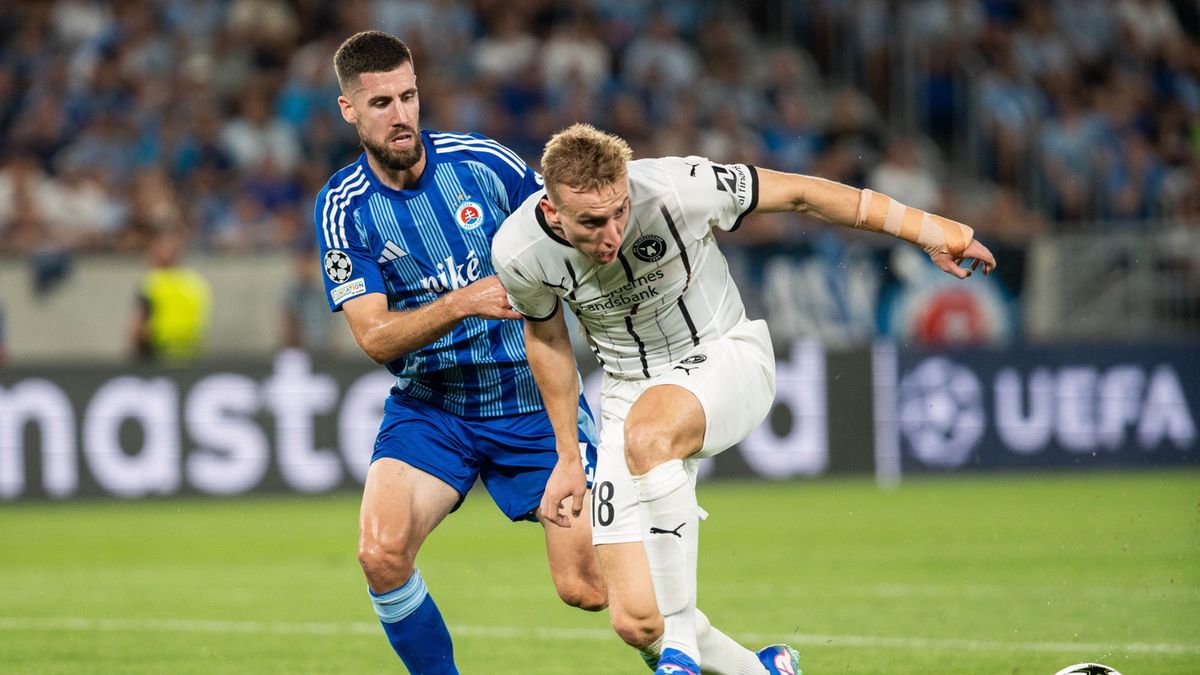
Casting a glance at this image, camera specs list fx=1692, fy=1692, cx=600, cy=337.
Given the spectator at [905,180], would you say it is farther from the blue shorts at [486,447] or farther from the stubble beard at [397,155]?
the stubble beard at [397,155]

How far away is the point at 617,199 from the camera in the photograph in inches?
201

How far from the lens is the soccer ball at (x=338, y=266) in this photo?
610cm

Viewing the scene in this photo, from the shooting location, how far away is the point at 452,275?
6.20 meters

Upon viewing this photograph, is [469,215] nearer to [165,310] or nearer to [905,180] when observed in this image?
[165,310]

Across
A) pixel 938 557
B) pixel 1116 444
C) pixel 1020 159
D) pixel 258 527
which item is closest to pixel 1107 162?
pixel 1020 159

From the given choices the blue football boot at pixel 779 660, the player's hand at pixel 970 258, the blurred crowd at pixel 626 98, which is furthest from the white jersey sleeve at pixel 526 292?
the blurred crowd at pixel 626 98

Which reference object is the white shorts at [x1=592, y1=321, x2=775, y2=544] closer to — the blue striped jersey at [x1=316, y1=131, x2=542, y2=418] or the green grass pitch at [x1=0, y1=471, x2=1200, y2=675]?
the blue striped jersey at [x1=316, y1=131, x2=542, y2=418]

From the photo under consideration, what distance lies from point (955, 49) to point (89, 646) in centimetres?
1371

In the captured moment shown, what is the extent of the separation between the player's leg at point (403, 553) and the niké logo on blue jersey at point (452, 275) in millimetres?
665

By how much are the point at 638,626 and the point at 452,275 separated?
4.93 ft

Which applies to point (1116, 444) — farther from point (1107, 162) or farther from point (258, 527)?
point (258, 527)

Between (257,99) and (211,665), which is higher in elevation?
(257,99)

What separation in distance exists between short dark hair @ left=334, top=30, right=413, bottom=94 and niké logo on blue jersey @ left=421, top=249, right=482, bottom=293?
727mm

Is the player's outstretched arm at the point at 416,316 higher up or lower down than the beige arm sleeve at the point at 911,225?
lower down
